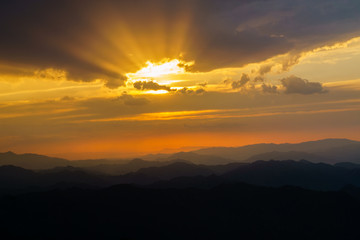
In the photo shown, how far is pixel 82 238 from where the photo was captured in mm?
190625

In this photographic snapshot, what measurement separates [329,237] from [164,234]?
92.6 meters

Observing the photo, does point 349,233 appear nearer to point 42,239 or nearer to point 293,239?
point 293,239

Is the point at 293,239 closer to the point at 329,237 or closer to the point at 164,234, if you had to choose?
the point at 329,237

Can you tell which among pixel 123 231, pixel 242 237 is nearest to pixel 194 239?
pixel 242 237

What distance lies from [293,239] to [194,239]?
5600 centimetres

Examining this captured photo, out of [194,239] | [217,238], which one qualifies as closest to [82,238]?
[194,239]

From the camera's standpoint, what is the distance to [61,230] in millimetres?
199000

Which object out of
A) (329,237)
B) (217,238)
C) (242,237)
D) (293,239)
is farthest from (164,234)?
(329,237)

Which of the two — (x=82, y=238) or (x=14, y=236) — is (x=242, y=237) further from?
(x=14, y=236)

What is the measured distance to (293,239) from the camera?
19975cm

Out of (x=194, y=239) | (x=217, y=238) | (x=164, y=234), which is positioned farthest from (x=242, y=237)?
(x=164, y=234)

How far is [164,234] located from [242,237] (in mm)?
44109

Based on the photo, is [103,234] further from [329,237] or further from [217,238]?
[329,237]

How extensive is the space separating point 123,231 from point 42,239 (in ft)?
141
